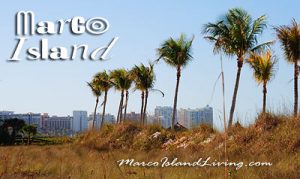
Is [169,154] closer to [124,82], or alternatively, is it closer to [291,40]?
[291,40]

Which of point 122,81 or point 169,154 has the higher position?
point 122,81

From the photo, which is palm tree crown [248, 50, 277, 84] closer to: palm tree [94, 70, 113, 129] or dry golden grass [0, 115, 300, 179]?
dry golden grass [0, 115, 300, 179]

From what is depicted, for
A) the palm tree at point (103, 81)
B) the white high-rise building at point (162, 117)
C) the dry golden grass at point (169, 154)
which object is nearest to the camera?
the dry golden grass at point (169, 154)

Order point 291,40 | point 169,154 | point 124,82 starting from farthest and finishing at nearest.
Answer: point 124,82
point 291,40
point 169,154

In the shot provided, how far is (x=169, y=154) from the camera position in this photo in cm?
1377

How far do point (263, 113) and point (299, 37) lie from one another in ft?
25.4

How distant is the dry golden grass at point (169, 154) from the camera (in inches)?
343

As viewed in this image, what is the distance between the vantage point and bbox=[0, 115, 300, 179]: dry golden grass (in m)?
8.70

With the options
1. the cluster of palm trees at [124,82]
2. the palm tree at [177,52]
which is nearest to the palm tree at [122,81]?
the cluster of palm trees at [124,82]

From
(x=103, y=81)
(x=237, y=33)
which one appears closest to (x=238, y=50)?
(x=237, y=33)

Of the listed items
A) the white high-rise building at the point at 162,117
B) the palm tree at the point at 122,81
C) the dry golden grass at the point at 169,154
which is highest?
the palm tree at the point at 122,81

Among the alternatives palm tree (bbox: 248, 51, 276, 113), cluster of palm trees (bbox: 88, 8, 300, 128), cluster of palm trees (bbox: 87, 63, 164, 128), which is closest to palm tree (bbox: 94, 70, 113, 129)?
cluster of palm trees (bbox: 87, 63, 164, 128)

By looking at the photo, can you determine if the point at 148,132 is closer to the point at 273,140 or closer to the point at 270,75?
the point at 270,75

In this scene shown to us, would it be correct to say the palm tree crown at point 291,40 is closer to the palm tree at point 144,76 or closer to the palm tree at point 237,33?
the palm tree at point 237,33
